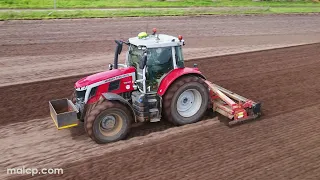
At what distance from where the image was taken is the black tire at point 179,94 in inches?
324

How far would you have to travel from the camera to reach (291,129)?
848 cm

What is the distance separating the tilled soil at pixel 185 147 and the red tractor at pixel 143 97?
0.36 m

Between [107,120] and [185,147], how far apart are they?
6.01ft

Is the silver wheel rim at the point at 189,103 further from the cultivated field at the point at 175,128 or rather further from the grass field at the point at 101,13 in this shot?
the grass field at the point at 101,13

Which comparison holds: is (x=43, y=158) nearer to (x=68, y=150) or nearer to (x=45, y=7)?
(x=68, y=150)

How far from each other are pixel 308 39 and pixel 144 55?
16.2 metres

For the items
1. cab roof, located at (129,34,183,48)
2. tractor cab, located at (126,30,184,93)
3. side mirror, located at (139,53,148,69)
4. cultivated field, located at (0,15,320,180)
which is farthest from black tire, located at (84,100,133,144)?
cab roof, located at (129,34,183,48)

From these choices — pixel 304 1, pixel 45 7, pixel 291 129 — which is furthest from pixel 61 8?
pixel 304 1

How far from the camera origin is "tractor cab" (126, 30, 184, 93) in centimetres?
811

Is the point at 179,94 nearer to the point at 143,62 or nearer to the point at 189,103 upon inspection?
the point at 189,103

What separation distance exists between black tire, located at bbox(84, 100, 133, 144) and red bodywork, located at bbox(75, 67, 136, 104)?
568 mm

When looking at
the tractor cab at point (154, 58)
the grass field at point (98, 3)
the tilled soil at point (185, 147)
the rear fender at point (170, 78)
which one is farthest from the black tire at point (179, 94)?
the grass field at point (98, 3)

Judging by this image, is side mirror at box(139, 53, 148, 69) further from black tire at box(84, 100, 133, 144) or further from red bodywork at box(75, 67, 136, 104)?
black tire at box(84, 100, 133, 144)

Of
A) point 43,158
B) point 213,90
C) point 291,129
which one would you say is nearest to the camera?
point 43,158
